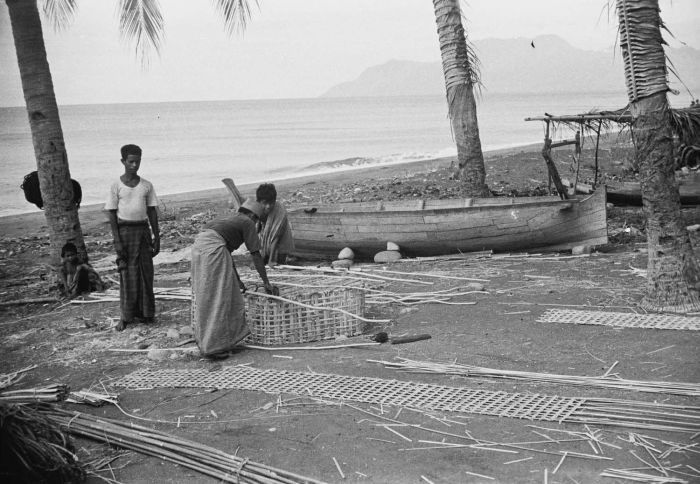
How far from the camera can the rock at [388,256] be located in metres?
9.81

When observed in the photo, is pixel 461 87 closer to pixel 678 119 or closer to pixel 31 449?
pixel 678 119

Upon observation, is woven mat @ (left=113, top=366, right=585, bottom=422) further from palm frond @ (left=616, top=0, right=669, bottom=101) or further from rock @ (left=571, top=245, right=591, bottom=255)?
rock @ (left=571, top=245, right=591, bottom=255)

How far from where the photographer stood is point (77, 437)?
469 cm

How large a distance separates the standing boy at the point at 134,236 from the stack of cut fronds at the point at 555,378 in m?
2.82

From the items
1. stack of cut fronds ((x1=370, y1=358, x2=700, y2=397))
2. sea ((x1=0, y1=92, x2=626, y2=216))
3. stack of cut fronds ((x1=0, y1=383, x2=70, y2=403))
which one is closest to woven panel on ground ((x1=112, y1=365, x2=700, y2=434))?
stack of cut fronds ((x1=370, y1=358, x2=700, y2=397))

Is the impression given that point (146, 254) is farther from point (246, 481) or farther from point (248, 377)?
point (246, 481)

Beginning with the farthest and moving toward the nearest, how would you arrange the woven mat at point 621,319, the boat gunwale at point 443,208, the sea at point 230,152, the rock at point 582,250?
the sea at point 230,152
the boat gunwale at point 443,208
the rock at point 582,250
the woven mat at point 621,319

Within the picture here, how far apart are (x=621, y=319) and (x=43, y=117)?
6.54 m

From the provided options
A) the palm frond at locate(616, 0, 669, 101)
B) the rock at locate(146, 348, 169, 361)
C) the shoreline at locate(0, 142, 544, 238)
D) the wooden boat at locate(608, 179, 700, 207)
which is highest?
the palm frond at locate(616, 0, 669, 101)

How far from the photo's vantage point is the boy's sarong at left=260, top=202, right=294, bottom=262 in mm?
9156

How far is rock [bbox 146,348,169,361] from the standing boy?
3.28 feet

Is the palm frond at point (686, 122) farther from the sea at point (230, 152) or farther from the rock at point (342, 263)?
the sea at point (230, 152)

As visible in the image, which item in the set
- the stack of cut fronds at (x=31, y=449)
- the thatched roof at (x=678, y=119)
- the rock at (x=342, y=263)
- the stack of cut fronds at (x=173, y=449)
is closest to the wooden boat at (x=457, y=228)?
the rock at (x=342, y=263)

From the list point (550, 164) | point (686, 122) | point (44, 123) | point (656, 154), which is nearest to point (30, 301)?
point (44, 123)
